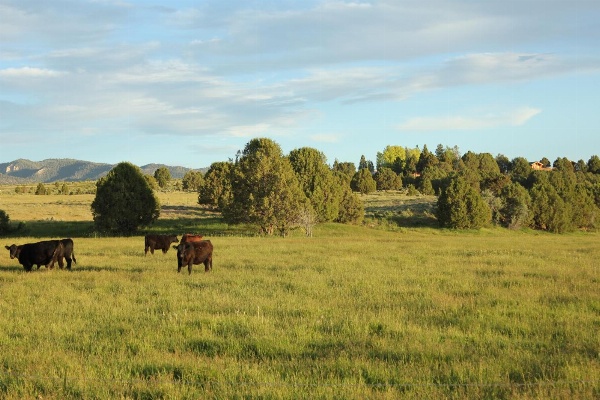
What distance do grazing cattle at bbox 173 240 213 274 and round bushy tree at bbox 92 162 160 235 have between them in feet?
106

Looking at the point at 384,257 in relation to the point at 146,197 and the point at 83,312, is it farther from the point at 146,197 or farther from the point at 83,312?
the point at 146,197

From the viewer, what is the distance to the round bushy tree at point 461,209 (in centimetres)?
7044

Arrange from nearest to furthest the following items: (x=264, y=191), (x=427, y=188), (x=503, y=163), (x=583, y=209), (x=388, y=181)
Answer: (x=264, y=191)
(x=583, y=209)
(x=427, y=188)
(x=388, y=181)
(x=503, y=163)

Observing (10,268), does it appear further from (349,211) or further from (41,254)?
(349,211)

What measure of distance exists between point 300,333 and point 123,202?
42941mm

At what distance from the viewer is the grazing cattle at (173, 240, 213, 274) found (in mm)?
18891

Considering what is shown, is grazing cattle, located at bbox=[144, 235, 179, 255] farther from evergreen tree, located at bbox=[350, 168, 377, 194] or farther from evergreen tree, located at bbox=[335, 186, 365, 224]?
evergreen tree, located at bbox=[350, 168, 377, 194]

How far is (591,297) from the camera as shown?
14023 mm

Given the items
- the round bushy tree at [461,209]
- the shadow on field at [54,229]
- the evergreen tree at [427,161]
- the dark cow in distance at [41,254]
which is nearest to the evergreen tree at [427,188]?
the evergreen tree at [427,161]

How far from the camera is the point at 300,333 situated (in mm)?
9992

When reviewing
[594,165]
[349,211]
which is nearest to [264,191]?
[349,211]

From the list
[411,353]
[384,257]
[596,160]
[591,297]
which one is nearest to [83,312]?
[411,353]

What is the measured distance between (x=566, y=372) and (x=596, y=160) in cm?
16896

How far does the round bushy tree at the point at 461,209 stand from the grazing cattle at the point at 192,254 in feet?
185
